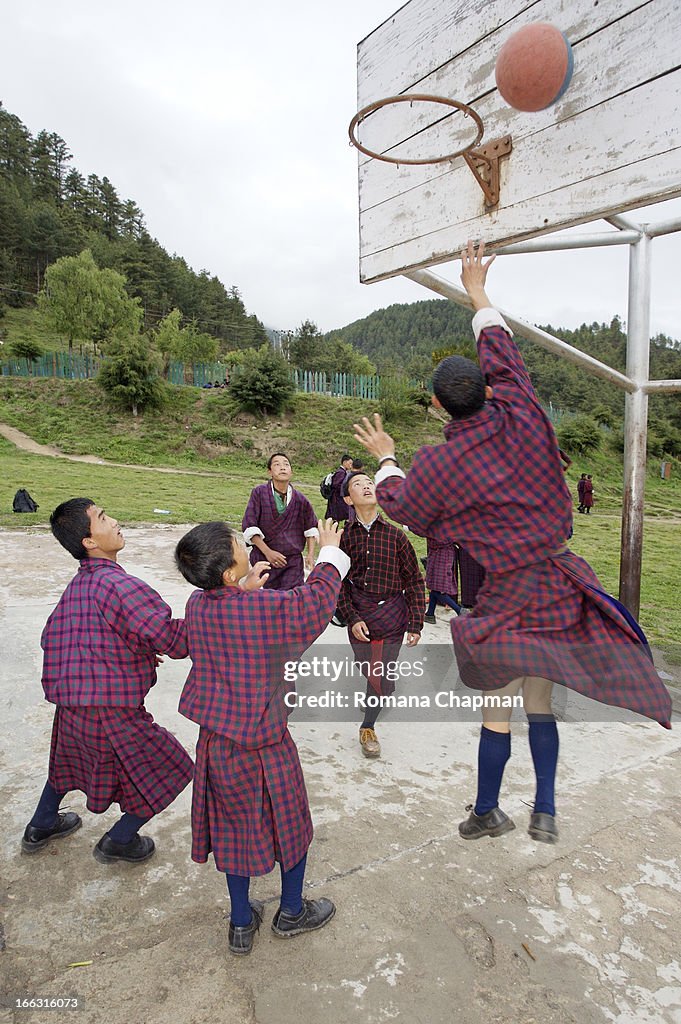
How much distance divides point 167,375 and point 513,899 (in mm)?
34029

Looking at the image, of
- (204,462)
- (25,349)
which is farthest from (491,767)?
(25,349)

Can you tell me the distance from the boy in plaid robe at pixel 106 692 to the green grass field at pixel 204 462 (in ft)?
23.1

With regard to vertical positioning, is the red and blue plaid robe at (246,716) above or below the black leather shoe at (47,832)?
above

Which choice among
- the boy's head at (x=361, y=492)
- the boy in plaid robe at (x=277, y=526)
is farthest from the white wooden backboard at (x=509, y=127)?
the boy in plaid robe at (x=277, y=526)

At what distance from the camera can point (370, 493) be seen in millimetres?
3518

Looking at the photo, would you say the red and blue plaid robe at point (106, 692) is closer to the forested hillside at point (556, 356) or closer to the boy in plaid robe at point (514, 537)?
the boy in plaid robe at point (514, 537)

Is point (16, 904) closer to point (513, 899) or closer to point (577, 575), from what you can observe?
point (513, 899)

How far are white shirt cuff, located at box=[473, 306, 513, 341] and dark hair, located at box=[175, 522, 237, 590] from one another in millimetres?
1108

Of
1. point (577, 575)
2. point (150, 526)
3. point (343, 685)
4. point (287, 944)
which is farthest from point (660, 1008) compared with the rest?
point (150, 526)

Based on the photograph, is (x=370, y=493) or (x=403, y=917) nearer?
(x=403, y=917)

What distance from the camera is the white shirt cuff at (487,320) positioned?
2203mm

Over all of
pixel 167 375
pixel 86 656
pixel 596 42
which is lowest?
pixel 86 656

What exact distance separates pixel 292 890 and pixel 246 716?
0.63 m

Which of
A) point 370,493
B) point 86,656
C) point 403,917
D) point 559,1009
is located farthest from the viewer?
point 370,493
